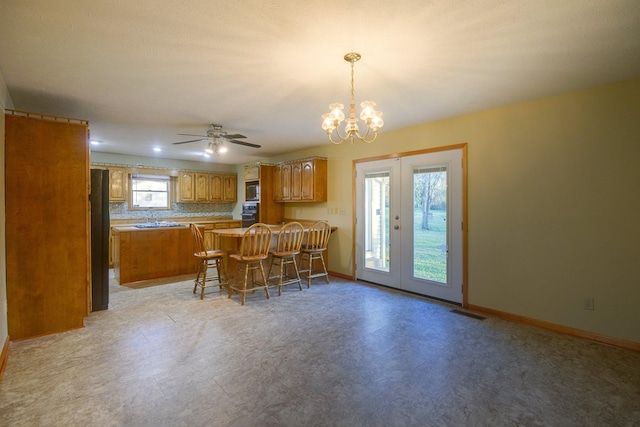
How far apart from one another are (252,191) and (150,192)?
2.37 m

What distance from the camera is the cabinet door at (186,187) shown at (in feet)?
23.8

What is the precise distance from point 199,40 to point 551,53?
2.49 metres

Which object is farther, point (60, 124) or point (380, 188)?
point (380, 188)

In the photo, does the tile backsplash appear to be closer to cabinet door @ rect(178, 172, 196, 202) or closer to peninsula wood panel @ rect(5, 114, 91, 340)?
cabinet door @ rect(178, 172, 196, 202)

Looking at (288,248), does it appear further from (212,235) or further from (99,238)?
(212,235)

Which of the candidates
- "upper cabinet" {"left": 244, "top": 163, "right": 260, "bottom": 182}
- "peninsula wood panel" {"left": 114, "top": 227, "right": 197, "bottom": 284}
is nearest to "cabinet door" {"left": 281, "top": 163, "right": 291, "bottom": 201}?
"upper cabinet" {"left": 244, "top": 163, "right": 260, "bottom": 182}

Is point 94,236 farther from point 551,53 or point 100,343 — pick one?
point 551,53

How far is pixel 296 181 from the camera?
5.93 meters

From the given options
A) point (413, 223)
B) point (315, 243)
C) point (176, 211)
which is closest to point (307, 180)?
point (315, 243)

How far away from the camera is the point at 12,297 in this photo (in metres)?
2.86

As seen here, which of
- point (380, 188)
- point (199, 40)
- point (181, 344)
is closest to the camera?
point (199, 40)

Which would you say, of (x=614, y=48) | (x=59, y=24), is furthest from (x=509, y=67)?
(x=59, y=24)

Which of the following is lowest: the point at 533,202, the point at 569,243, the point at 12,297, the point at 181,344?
the point at 181,344

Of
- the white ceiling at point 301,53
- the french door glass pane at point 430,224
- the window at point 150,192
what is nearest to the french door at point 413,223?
the french door glass pane at point 430,224
